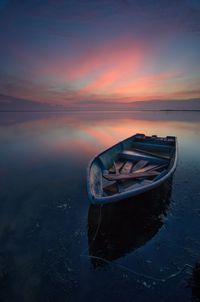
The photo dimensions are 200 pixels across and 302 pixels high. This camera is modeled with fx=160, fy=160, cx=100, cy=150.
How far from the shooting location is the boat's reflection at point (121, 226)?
17.3ft

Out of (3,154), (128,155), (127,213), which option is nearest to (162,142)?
(128,155)

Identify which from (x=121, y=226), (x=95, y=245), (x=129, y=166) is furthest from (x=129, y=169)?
(x=95, y=245)

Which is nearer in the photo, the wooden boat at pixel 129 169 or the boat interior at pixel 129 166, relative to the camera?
the wooden boat at pixel 129 169

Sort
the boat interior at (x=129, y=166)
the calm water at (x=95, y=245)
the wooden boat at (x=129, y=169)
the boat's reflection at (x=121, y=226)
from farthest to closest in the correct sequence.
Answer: the boat interior at (x=129, y=166)
the wooden boat at (x=129, y=169)
the boat's reflection at (x=121, y=226)
the calm water at (x=95, y=245)

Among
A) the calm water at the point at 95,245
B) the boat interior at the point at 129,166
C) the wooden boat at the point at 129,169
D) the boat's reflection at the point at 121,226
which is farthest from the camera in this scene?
the boat interior at the point at 129,166

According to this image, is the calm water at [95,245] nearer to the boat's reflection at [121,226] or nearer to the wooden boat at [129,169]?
the boat's reflection at [121,226]

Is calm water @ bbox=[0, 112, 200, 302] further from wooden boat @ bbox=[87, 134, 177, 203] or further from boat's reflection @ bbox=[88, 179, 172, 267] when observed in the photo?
wooden boat @ bbox=[87, 134, 177, 203]

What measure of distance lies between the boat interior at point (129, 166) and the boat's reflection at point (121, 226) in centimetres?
83

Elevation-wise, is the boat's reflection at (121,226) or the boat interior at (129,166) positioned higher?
the boat interior at (129,166)

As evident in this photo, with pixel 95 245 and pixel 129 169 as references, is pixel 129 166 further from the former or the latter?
pixel 95 245

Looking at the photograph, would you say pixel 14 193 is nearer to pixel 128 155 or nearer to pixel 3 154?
pixel 128 155

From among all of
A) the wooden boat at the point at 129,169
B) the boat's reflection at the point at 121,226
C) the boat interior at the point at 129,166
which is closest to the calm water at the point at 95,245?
the boat's reflection at the point at 121,226

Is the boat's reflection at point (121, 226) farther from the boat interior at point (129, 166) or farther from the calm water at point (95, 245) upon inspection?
the boat interior at point (129, 166)

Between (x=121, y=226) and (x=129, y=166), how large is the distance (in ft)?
12.3
